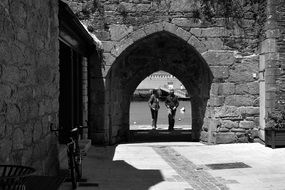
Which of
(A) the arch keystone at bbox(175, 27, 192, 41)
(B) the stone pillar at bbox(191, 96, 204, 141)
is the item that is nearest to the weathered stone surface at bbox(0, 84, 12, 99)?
(A) the arch keystone at bbox(175, 27, 192, 41)

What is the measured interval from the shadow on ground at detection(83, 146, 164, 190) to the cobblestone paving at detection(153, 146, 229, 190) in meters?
0.38

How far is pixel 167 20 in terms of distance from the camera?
29.3ft

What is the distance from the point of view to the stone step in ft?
35.1

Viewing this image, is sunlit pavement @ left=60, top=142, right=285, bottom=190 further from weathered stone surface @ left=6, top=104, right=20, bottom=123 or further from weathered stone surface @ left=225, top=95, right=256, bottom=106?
weathered stone surface @ left=6, top=104, right=20, bottom=123

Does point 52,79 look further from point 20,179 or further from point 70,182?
point 20,179

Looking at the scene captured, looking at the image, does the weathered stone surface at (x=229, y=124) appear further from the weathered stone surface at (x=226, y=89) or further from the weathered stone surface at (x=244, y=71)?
the weathered stone surface at (x=244, y=71)

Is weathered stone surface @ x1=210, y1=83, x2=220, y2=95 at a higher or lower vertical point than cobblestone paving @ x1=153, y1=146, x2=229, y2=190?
higher

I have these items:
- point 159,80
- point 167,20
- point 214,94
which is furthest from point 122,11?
Answer: point 159,80

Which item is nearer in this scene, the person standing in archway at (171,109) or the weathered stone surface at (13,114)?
the weathered stone surface at (13,114)

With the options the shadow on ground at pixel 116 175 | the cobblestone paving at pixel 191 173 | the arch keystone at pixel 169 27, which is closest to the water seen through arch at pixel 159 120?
the arch keystone at pixel 169 27

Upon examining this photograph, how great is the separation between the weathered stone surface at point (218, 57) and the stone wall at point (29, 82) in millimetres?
4795

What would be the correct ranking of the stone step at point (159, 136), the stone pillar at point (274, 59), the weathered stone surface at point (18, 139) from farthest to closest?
the stone step at point (159, 136) → the stone pillar at point (274, 59) → the weathered stone surface at point (18, 139)

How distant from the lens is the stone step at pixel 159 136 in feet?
35.1

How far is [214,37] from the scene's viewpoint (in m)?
8.99
